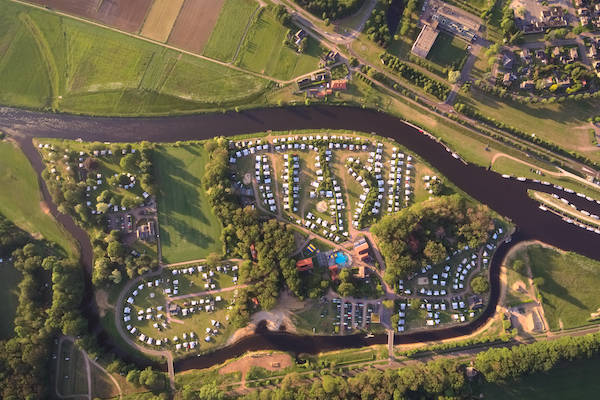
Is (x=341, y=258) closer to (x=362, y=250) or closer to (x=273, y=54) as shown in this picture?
(x=362, y=250)

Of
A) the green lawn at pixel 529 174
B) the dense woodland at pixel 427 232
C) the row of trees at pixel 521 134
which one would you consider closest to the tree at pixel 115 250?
the dense woodland at pixel 427 232

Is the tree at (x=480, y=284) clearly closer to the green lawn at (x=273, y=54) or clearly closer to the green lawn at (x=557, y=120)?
the green lawn at (x=557, y=120)

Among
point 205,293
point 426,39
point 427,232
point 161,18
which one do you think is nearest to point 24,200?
point 205,293

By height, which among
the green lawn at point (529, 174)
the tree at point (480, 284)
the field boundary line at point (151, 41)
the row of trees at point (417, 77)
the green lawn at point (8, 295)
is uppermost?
the row of trees at point (417, 77)

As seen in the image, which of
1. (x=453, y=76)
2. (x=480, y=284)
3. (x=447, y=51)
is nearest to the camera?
(x=480, y=284)

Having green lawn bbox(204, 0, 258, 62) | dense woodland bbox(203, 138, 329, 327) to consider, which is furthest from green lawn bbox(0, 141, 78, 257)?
green lawn bbox(204, 0, 258, 62)

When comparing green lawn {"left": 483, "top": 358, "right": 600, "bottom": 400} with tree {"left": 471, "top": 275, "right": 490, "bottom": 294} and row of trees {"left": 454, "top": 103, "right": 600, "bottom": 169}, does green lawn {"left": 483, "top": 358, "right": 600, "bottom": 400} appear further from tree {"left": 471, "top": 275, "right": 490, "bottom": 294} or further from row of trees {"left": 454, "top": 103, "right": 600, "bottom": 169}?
row of trees {"left": 454, "top": 103, "right": 600, "bottom": 169}
